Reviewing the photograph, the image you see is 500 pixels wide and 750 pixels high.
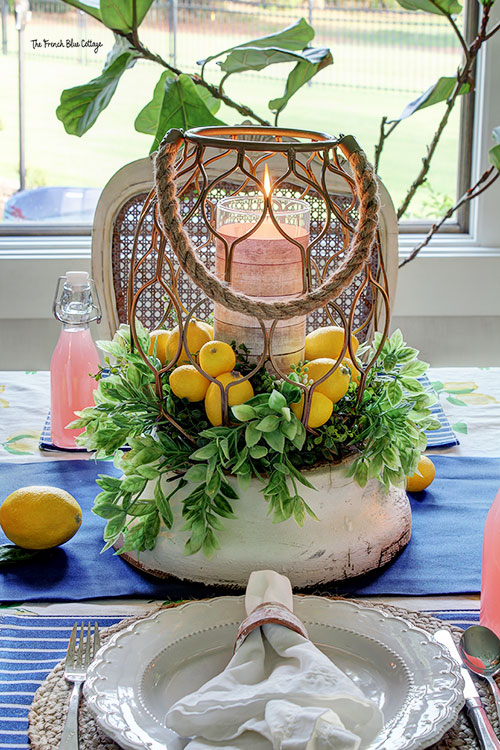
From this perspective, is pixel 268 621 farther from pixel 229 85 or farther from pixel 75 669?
pixel 229 85

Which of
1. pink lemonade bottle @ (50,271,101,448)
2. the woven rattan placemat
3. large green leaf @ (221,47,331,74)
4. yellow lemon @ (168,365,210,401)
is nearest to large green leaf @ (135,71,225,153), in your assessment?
large green leaf @ (221,47,331,74)

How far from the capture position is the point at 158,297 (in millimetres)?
1323

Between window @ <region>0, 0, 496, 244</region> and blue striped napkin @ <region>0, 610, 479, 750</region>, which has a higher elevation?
window @ <region>0, 0, 496, 244</region>

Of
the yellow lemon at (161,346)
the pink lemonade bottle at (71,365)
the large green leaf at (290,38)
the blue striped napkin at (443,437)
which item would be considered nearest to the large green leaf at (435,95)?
the large green leaf at (290,38)

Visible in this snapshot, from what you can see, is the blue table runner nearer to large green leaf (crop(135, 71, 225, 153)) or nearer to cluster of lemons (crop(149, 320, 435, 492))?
cluster of lemons (crop(149, 320, 435, 492))

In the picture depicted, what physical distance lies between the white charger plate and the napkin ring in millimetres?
38

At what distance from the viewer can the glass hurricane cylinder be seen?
70 cm

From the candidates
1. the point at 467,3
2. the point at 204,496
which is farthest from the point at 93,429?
the point at 467,3

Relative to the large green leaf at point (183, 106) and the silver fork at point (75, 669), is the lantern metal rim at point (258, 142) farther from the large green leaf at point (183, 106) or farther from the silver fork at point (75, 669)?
the large green leaf at point (183, 106)

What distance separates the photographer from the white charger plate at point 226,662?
49 centimetres

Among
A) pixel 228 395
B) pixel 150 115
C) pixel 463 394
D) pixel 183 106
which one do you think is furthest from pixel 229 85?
pixel 228 395

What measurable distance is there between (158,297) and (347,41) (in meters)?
1.10

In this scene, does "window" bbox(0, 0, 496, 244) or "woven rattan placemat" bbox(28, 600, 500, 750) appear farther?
"window" bbox(0, 0, 496, 244)

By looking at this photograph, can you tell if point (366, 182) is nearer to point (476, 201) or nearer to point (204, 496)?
point (204, 496)
